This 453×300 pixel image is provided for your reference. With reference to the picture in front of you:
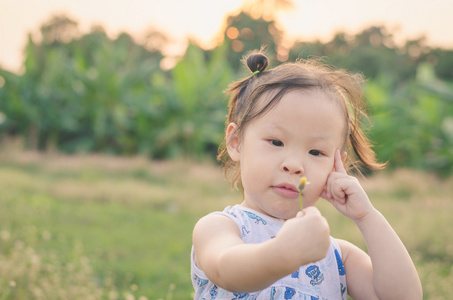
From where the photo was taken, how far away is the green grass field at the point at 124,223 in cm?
318

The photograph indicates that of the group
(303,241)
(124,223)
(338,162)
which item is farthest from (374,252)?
(124,223)

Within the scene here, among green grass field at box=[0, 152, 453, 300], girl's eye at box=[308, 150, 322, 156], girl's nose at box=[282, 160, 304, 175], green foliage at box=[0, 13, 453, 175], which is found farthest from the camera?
green foliage at box=[0, 13, 453, 175]

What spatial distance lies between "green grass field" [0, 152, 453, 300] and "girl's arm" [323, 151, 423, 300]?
0.81m

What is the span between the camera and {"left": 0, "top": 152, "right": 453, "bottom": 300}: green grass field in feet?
10.4

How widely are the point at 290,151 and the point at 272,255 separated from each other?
44 cm

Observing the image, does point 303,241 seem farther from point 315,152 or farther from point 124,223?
point 124,223

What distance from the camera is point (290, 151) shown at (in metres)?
1.43

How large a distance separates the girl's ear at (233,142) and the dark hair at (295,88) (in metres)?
0.01

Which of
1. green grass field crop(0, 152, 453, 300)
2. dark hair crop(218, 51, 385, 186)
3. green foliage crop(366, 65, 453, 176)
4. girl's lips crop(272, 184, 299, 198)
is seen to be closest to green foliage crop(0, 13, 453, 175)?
green foliage crop(366, 65, 453, 176)

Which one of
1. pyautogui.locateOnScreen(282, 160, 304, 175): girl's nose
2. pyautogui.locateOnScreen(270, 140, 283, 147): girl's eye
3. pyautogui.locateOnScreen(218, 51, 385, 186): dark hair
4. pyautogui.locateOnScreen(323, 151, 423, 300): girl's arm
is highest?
pyautogui.locateOnScreen(218, 51, 385, 186): dark hair

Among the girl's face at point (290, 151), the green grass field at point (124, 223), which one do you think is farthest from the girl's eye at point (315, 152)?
the green grass field at point (124, 223)

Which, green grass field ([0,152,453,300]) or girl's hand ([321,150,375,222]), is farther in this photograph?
green grass field ([0,152,453,300])

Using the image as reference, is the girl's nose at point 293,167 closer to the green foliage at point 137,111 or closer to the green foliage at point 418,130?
the green foliage at point 418,130

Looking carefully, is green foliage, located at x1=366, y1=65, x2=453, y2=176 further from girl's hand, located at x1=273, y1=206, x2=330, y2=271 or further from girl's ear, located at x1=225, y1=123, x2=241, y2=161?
girl's hand, located at x1=273, y1=206, x2=330, y2=271
